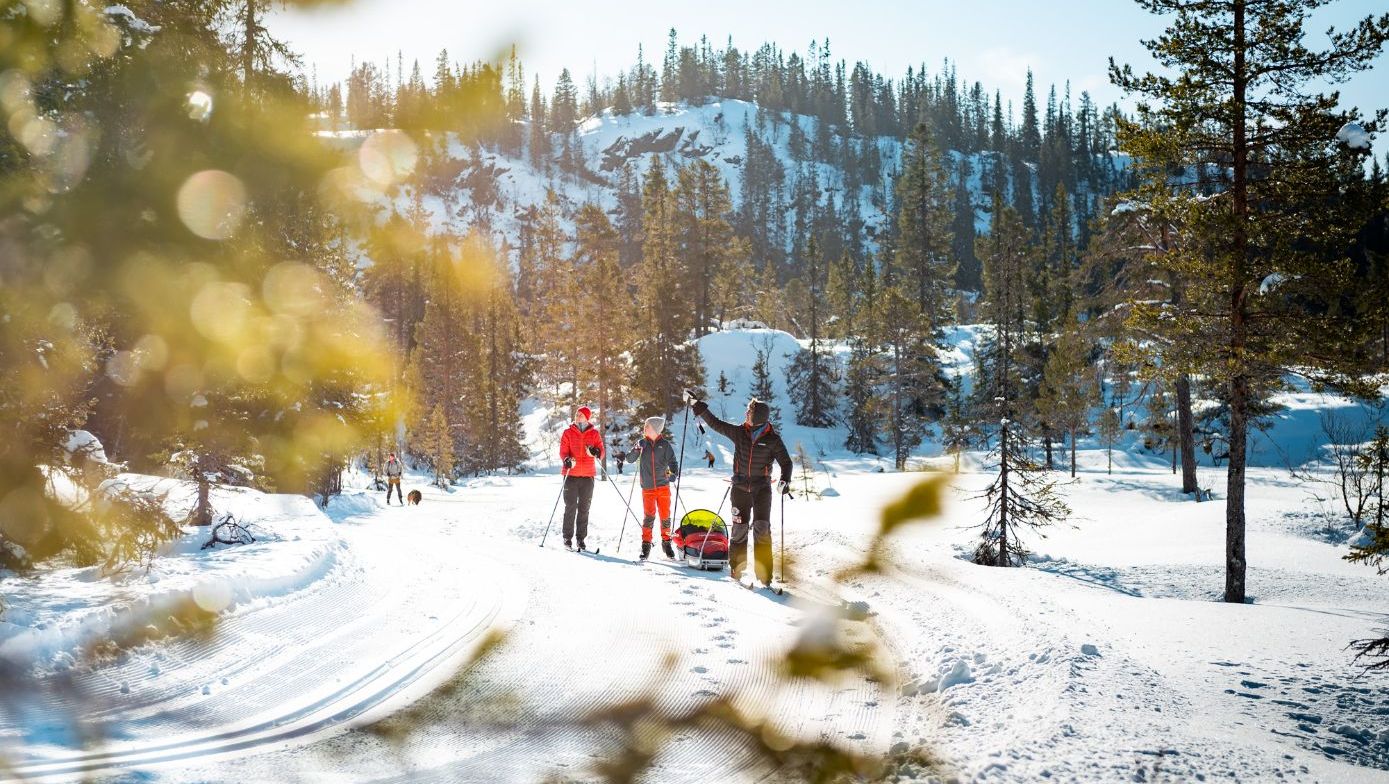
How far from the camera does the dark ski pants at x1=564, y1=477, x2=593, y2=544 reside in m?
12.3

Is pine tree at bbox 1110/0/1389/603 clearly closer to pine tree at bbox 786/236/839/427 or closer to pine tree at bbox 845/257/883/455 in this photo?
pine tree at bbox 845/257/883/455

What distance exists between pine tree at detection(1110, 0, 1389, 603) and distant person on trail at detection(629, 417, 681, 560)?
24.4 ft

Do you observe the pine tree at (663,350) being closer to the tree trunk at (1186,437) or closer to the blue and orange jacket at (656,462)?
the tree trunk at (1186,437)

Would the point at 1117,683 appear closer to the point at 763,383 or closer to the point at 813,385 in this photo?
the point at 763,383

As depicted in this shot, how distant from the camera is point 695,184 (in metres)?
56.2

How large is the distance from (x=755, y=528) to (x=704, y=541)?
1364 mm

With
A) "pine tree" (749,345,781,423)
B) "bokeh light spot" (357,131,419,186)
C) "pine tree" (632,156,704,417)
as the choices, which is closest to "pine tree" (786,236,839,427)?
"pine tree" (749,345,781,423)

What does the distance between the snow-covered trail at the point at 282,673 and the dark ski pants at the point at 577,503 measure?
12.7 feet

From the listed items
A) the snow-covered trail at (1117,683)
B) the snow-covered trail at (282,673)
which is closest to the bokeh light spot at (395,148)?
the snow-covered trail at (282,673)

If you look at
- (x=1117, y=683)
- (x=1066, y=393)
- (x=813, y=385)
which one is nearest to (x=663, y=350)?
(x=813, y=385)

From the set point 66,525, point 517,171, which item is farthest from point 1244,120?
point 517,171

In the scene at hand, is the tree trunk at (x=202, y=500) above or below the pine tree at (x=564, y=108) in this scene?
below

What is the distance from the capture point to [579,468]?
480 inches

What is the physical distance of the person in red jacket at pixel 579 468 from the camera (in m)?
12.0
